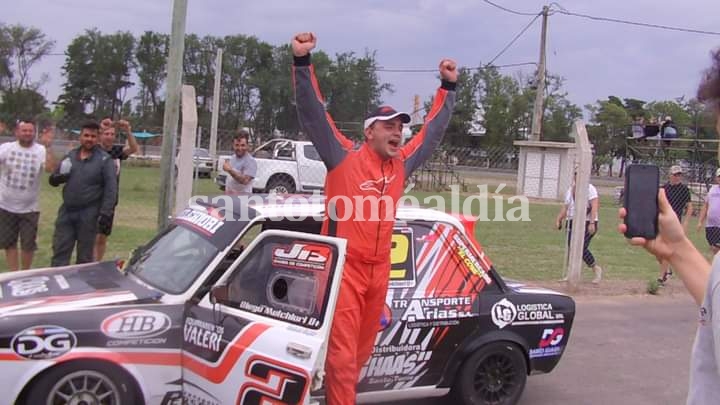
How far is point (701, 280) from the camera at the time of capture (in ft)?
7.06

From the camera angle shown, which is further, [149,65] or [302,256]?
[149,65]

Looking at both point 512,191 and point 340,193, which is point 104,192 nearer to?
point 340,193

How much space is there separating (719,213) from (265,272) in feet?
27.5

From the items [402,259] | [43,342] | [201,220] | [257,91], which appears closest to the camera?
[43,342]

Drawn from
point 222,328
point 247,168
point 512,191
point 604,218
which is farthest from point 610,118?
point 222,328

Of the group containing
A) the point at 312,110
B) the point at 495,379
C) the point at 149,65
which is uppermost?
the point at 149,65

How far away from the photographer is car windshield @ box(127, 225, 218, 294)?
4004mm

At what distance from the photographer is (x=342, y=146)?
13.4 ft

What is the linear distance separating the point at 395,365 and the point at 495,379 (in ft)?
2.91

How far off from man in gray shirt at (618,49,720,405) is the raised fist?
225 cm

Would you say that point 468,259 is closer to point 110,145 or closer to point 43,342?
point 43,342

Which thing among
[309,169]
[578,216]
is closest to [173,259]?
[578,216]

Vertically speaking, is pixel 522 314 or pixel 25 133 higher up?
A: pixel 25 133

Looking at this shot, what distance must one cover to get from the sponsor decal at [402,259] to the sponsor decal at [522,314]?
668 millimetres
